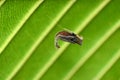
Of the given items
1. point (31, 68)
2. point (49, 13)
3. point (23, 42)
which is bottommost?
point (31, 68)

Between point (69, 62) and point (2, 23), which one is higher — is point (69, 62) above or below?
below

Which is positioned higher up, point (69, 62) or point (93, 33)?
point (93, 33)

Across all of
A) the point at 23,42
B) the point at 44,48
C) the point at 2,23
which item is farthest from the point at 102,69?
the point at 2,23

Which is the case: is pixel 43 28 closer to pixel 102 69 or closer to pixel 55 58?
pixel 55 58

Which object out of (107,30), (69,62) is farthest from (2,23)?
(107,30)

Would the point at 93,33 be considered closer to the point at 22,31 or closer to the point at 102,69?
the point at 102,69
